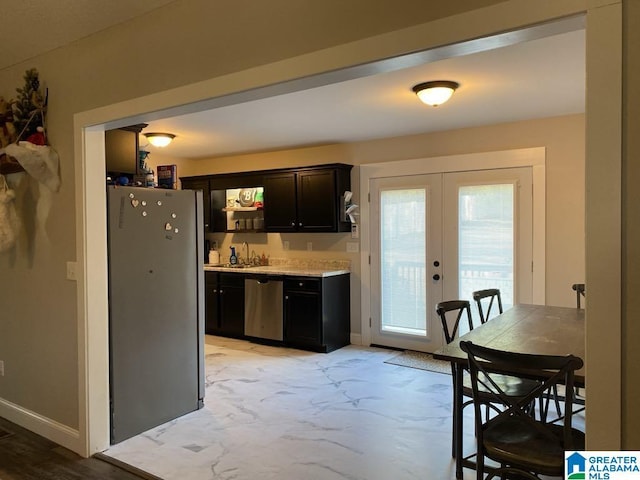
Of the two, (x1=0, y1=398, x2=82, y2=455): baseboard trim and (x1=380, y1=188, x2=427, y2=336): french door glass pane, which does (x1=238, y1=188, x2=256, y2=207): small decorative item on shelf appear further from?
(x1=0, y1=398, x2=82, y2=455): baseboard trim

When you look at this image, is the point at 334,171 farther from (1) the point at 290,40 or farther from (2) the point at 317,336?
(1) the point at 290,40

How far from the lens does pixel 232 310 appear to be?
5.92 m

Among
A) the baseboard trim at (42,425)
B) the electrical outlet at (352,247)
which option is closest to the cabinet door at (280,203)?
the electrical outlet at (352,247)

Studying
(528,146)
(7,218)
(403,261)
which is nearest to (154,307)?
(7,218)

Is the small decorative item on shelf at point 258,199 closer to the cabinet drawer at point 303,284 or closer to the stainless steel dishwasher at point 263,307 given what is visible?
the stainless steel dishwasher at point 263,307

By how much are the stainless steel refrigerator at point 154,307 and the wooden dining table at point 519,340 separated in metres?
1.93

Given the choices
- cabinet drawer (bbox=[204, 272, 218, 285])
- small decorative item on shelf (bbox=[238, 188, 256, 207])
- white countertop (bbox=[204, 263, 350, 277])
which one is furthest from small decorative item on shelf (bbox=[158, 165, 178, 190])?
small decorative item on shelf (bbox=[238, 188, 256, 207])

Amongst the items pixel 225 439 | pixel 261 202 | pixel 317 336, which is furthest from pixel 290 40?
pixel 261 202

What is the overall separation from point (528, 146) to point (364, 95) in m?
1.91

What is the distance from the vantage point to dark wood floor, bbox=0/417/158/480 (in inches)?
106

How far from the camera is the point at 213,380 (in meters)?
4.35

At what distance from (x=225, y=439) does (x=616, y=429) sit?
2435mm

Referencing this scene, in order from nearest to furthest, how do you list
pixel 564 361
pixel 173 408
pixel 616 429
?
pixel 616 429
pixel 564 361
pixel 173 408

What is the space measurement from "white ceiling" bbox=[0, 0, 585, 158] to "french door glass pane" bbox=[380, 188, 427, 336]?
766mm
